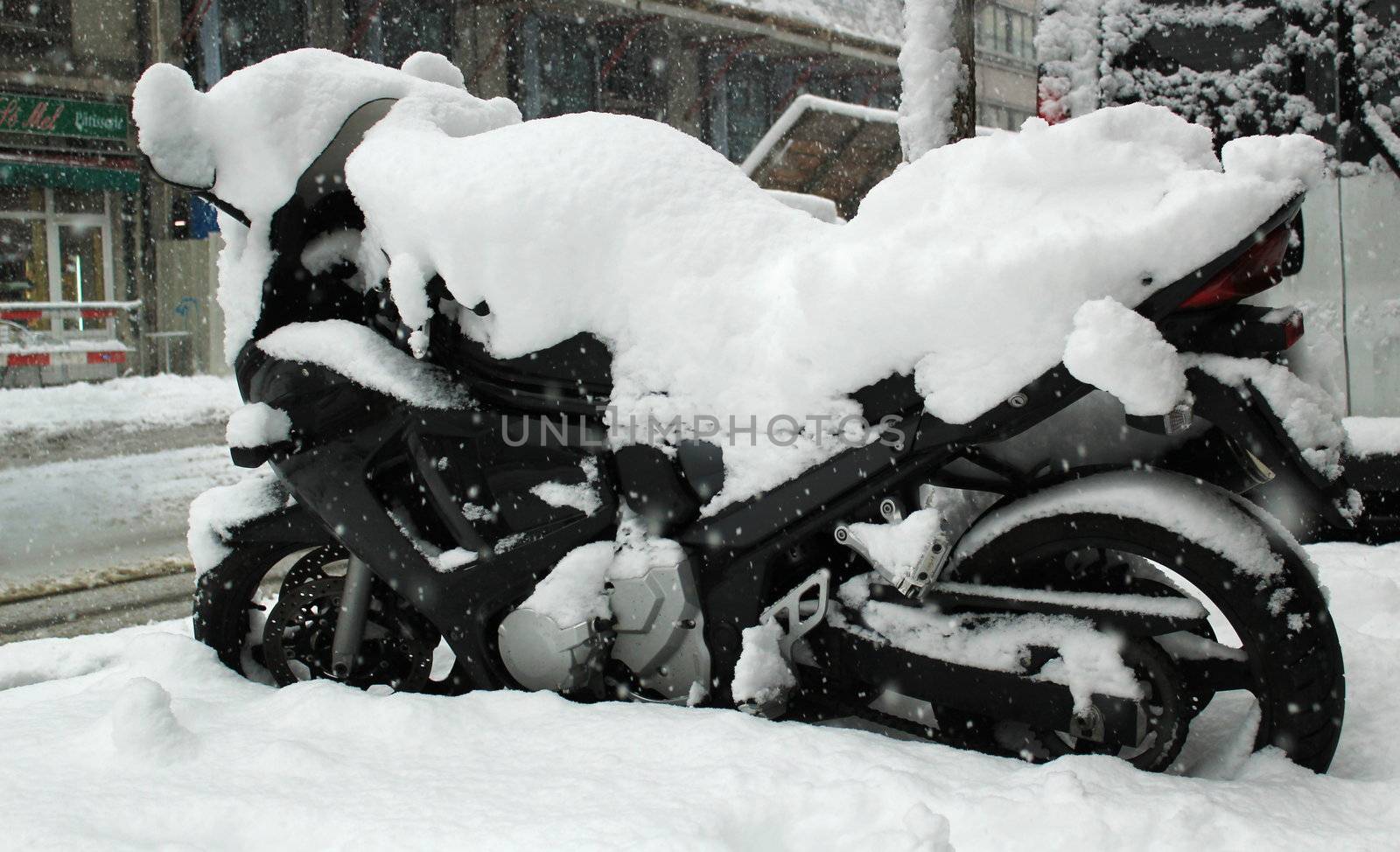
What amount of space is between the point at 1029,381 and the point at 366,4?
2064 cm

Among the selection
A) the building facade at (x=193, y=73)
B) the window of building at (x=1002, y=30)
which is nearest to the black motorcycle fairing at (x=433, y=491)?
the building facade at (x=193, y=73)

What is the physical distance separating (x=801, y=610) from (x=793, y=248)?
0.74 metres

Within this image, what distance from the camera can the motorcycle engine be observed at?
2398mm

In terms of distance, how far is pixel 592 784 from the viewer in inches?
81.8

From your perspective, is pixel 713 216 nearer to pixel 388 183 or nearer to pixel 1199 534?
pixel 388 183

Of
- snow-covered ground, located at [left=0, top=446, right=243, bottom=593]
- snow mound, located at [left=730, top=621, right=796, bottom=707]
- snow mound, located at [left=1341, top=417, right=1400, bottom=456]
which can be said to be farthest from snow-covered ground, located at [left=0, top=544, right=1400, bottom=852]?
snow-covered ground, located at [left=0, top=446, right=243, bottom=593]

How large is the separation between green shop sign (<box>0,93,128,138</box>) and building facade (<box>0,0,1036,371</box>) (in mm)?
20

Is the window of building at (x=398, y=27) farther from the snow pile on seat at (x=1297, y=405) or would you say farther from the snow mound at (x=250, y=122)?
the snow pile on seat at (x=1297, y=405)

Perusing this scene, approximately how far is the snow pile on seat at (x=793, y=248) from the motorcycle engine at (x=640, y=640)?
269 millimetres

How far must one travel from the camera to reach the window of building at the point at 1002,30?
33844mm

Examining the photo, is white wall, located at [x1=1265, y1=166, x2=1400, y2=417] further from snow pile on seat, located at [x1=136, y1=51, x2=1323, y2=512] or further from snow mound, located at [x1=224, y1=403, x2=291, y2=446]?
snow mound, located at [x1=224, y1=403, x2=291, y2=446]

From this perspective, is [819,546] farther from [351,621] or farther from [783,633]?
[351,621]

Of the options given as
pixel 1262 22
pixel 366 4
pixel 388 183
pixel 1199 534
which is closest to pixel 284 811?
pixel 388 183

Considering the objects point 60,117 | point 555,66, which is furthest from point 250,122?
point 555,66
